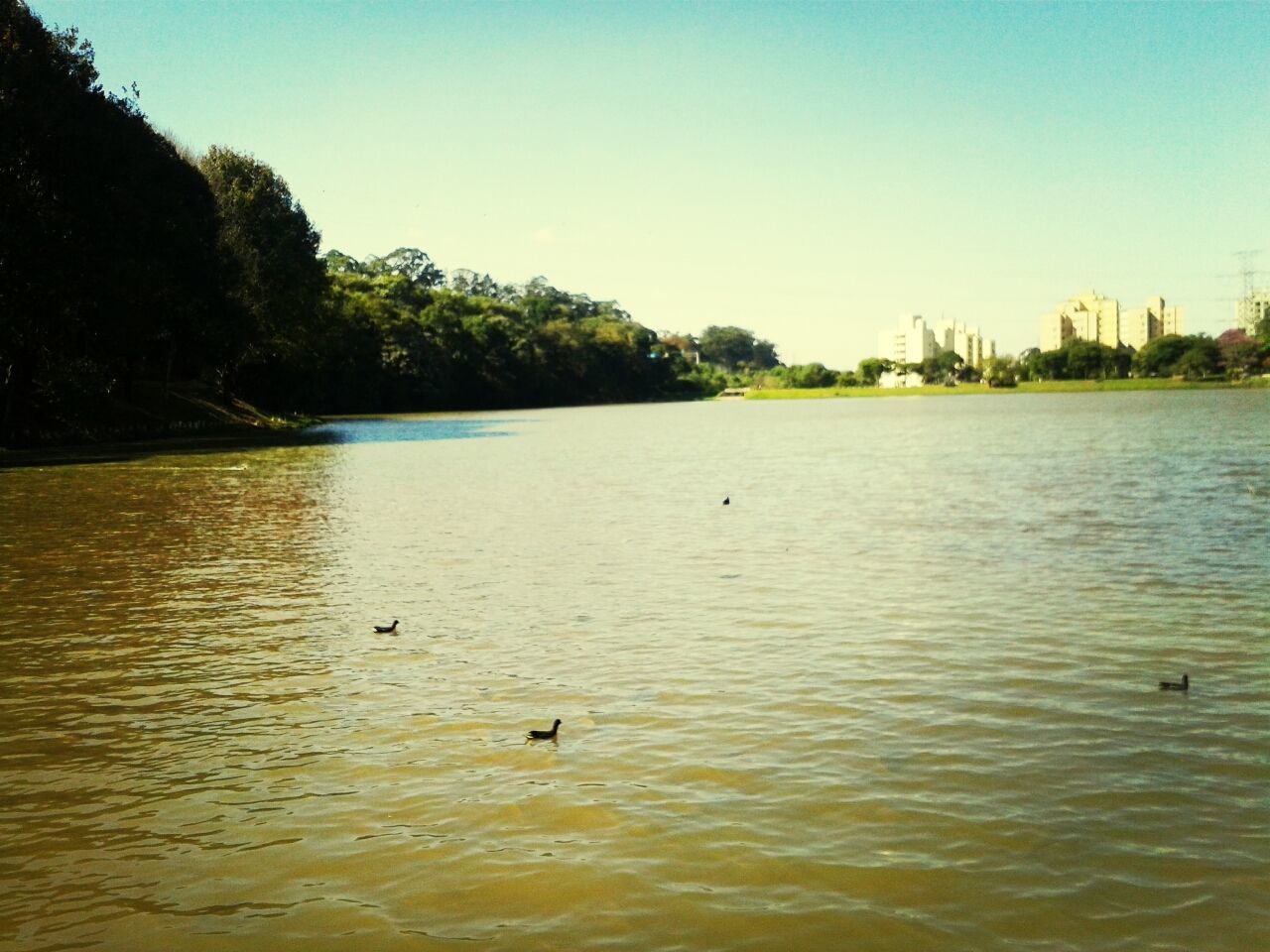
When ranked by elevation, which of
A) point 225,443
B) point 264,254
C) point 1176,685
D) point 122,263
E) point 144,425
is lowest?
point 1176,685

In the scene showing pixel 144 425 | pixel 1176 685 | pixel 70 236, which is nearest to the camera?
pixel 1176 685

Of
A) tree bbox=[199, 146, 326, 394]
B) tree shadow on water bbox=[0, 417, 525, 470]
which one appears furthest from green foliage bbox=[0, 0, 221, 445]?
tree bbox=[199, 146, 326, 394]

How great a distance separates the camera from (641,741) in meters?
10.6

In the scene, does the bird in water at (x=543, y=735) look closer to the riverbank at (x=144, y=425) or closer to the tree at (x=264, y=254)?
the riverbank at (x=144, y=425)

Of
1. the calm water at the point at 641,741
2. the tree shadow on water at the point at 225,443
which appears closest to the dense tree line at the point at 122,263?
the tree shadow on water at the point at 225,443

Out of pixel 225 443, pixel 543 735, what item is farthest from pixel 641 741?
pixel 225 443

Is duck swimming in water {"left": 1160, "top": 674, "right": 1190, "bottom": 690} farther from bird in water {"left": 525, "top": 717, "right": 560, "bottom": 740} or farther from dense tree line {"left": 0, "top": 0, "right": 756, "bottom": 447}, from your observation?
dense tree line {"left": 0, "top": 0, "right": 756, "bottom": 447}

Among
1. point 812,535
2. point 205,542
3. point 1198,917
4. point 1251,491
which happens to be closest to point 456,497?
point 205,542

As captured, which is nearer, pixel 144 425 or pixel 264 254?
pixel 144 425

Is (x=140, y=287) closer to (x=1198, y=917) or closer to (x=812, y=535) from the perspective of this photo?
(x=812, y=535)

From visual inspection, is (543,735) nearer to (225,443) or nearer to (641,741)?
(641,741)

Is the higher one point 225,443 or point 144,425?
point 144,425

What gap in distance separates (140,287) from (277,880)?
5763 centimetres

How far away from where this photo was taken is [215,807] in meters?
8.99
